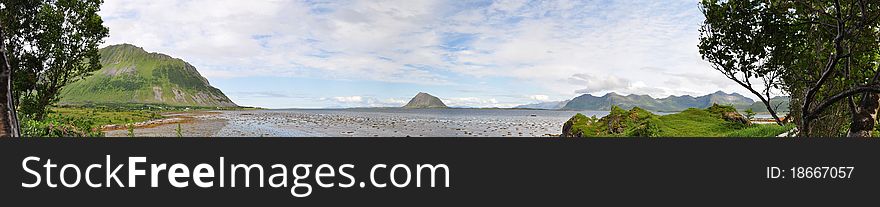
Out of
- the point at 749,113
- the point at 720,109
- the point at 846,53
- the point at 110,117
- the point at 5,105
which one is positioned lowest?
the point at 110,117

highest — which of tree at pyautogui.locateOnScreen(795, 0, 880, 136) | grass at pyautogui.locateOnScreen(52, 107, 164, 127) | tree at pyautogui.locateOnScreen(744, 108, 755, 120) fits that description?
tree at pyautogui.locateOnScreen(795, 0, 880, 136)

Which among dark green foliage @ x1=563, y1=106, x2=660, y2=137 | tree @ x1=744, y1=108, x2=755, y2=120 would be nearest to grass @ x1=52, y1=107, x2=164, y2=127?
dark green foliage @ x1=563, y1=106, x2=660, y2=137

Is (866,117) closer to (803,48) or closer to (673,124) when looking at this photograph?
(803,48)

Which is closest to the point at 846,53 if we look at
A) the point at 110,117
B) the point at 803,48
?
the point at 803,48

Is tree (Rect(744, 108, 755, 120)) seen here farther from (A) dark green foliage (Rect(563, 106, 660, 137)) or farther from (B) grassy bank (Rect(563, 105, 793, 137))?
(A) dark green foliage (Rect(563, 106, 660, 137))

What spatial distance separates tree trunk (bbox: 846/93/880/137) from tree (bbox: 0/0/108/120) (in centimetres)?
2791

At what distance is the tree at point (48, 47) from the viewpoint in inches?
837

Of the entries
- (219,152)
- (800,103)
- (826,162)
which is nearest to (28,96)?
(219,152)

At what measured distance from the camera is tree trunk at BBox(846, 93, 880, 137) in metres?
14.1

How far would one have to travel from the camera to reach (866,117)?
14125 mm

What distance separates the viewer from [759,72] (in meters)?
15.0

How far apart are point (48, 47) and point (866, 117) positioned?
29.4 m

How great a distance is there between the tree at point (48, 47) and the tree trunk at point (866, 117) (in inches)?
1099

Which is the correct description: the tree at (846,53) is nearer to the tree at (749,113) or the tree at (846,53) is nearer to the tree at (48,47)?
the tree at (749,113)
